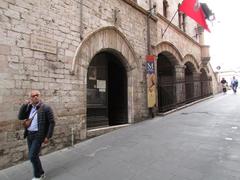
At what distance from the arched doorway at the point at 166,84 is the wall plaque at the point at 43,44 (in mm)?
6385

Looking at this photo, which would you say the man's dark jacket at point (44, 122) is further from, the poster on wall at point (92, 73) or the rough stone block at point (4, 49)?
the poster on wall at point (92, 73)

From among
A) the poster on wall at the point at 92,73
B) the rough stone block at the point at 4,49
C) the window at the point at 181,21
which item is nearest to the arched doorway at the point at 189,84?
the window at the point at 181,21

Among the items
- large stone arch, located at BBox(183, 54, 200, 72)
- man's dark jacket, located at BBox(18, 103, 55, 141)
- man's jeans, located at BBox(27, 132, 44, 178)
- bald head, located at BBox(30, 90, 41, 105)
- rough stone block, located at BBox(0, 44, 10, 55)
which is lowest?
man's jeans, located at BBox(27, 132, 44, 178)

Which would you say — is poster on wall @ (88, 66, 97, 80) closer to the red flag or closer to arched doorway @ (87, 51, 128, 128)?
arched doorway @ (87, 51, 128, 128)

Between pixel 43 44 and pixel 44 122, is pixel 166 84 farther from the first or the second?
pixel 44 122

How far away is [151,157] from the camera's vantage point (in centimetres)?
468

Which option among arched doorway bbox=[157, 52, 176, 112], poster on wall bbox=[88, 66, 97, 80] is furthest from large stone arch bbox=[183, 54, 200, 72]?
poster on wall bbox=[88, 66, 97, 80]

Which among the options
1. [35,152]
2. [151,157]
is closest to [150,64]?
[151,157]

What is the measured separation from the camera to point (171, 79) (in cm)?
1345

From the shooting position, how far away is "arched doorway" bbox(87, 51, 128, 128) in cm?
761

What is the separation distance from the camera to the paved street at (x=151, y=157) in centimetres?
387

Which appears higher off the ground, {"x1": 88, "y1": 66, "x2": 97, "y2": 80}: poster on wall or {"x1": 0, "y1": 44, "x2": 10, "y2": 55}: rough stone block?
{"x1": 0, "y1": 44, "x2": 10, "y2": 55}: rough stone block

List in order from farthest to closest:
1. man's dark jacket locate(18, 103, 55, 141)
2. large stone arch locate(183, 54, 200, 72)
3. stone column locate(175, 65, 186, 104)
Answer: large stone arch locate(183, 54, 200, 72) → stone column locate(175, 65, 186, 104) → man's dark jacket locate(18, 103, 55, 141)

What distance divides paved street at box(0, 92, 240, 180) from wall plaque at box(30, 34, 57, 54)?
2495 millimetres
